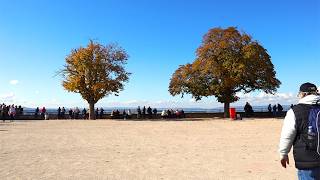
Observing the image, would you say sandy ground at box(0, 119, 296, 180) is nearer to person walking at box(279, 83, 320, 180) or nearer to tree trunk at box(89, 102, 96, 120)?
person walking at box(279, 83, 320, 180)

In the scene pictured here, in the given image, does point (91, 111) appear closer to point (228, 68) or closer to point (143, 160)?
point (228, 68)

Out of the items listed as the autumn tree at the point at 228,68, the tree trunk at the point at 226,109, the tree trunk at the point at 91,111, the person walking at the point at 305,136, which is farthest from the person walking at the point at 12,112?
the person walking at the point at 305,136

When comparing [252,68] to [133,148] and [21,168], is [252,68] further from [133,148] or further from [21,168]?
[21,168]

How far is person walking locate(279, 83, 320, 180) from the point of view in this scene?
535cm

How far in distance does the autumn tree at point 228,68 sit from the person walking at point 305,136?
42.9 meters

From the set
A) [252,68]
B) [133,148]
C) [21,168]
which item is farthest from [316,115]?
[252,68]

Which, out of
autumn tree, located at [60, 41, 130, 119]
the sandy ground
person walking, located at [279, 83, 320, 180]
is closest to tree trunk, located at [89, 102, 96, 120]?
autumn tree, located at [60, 41, 130, 119]

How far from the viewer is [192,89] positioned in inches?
2015

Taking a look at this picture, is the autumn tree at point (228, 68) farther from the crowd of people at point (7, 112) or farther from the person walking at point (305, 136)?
the person walking at point (305, 136)

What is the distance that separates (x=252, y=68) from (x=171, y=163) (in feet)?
123

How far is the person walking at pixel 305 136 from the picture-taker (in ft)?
17.5

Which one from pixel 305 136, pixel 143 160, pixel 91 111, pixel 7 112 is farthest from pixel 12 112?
pixel 305 136

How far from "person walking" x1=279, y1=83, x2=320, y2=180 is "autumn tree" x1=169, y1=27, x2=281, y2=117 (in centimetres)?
4292

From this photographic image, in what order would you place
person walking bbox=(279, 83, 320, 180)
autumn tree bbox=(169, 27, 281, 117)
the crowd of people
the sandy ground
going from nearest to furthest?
person walking bbox=(279, 83, 320, 180) → the sandy ground → the crowd of people → autumn tree bbox=(169, 27, 281, 117)
